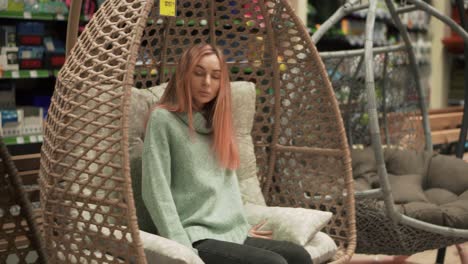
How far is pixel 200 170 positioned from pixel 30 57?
1.78 meters

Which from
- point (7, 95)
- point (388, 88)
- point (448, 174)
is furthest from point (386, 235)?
point (7, 95)

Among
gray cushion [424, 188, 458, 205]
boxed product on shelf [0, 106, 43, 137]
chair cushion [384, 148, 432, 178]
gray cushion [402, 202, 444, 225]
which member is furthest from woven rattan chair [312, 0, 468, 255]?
boxed product on shelf [0, 106, 43, 137]

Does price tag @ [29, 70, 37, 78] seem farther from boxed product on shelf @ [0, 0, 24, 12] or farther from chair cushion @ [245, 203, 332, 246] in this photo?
chair cushion @ [245, 203, 332, 246]

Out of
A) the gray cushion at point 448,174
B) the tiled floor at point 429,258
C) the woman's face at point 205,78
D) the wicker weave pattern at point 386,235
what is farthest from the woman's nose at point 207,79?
the tiled floor at point 429,258

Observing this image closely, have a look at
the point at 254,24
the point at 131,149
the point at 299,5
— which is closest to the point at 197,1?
the point at 254,24

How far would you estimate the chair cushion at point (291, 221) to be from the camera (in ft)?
7.66

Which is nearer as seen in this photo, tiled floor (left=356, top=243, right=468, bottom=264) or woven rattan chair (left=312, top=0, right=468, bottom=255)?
woven rattan chair (left=312, top=0, right=468, bottom=255)

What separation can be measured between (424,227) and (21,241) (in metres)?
1.75

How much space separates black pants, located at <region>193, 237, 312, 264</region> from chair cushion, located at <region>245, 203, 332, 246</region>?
75 mm

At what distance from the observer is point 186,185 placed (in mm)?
2293

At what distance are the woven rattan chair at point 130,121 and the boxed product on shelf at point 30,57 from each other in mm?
1147

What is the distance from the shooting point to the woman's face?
233 cm

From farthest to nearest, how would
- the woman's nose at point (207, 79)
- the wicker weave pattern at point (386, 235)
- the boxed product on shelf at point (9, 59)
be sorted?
the boxed product on shelf at point (9, 59) → the wicker weave pattern at point (386, 235) → the woman's nose at point (207, 79)

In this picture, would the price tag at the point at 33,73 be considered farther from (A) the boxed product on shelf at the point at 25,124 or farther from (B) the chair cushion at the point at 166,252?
(B) the chair cushion at the point at 166,252
